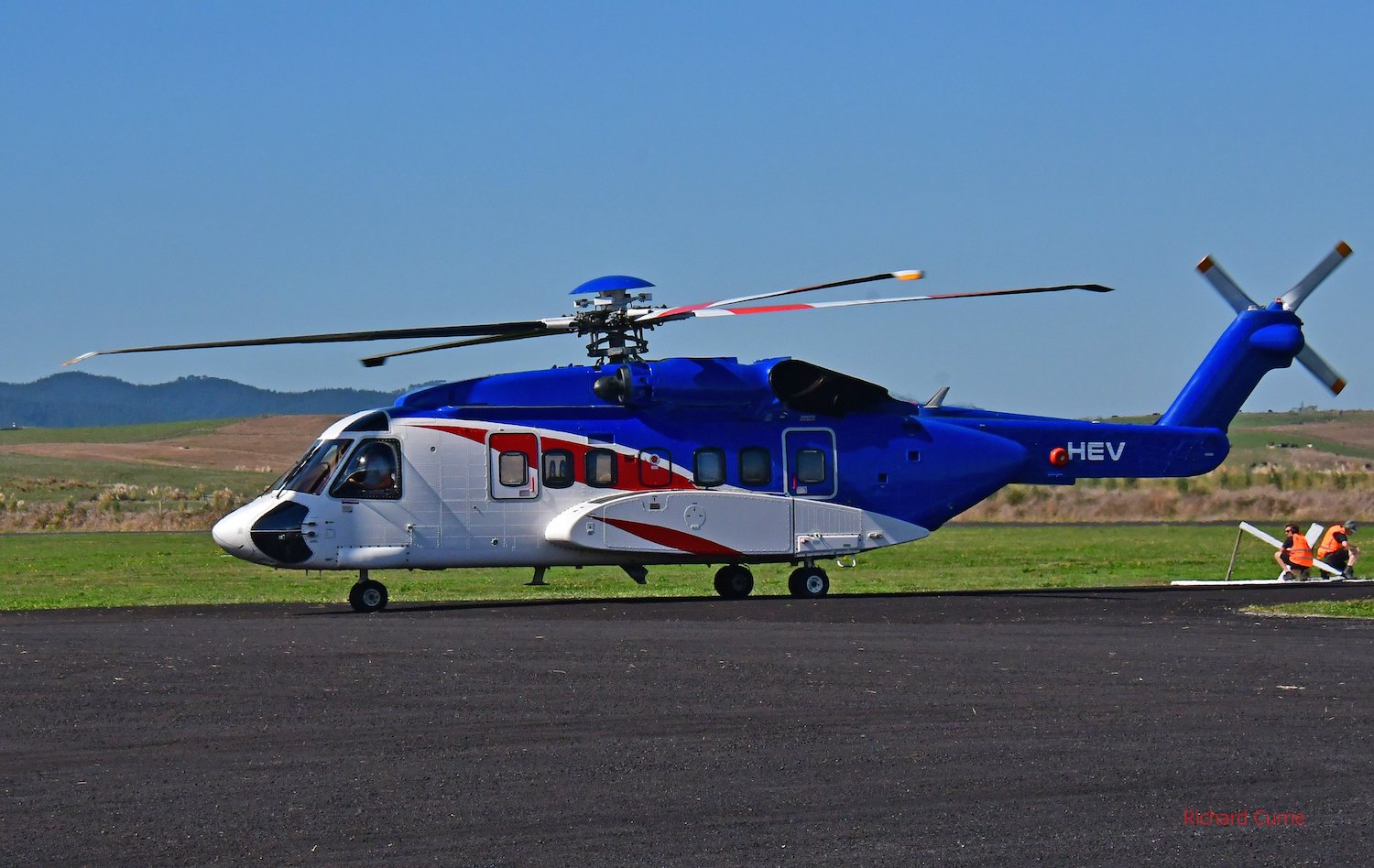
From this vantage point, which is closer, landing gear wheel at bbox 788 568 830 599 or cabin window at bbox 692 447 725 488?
cabin window at bbox 692 447 725 488

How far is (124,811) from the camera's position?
29.6 ft

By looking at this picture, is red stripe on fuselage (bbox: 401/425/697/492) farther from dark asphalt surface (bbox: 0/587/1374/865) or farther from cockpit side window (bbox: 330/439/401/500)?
dark asphalt surface (bbox: 0/587/1374/865)

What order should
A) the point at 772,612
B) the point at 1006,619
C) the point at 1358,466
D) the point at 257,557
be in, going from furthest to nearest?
the point at 1358,466, the point at 257,557, the point at 772,612, the point at 1006,619

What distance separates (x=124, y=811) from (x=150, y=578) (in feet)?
87.4

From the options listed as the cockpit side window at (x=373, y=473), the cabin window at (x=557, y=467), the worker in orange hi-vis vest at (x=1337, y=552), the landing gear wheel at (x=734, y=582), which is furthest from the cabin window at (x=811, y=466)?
the worker in orange hi-vis vest at (x=1337, y=552)

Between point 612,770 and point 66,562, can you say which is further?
point 66,562

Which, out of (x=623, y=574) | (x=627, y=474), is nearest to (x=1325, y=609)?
(x=627, y=474)

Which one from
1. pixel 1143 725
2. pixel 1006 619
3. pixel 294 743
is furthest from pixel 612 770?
pixel 1006 619

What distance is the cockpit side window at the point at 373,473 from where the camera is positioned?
965 inches

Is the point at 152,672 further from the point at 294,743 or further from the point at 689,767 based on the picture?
the point at 689,767

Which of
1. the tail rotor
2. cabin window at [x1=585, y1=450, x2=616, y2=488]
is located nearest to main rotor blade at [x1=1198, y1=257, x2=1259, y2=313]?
the tail rotor

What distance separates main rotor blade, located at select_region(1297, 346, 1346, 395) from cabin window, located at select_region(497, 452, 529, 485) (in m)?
12.9

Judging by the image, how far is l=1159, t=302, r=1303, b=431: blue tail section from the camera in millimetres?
28875

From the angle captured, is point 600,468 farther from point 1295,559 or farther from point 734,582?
point 1295,559
